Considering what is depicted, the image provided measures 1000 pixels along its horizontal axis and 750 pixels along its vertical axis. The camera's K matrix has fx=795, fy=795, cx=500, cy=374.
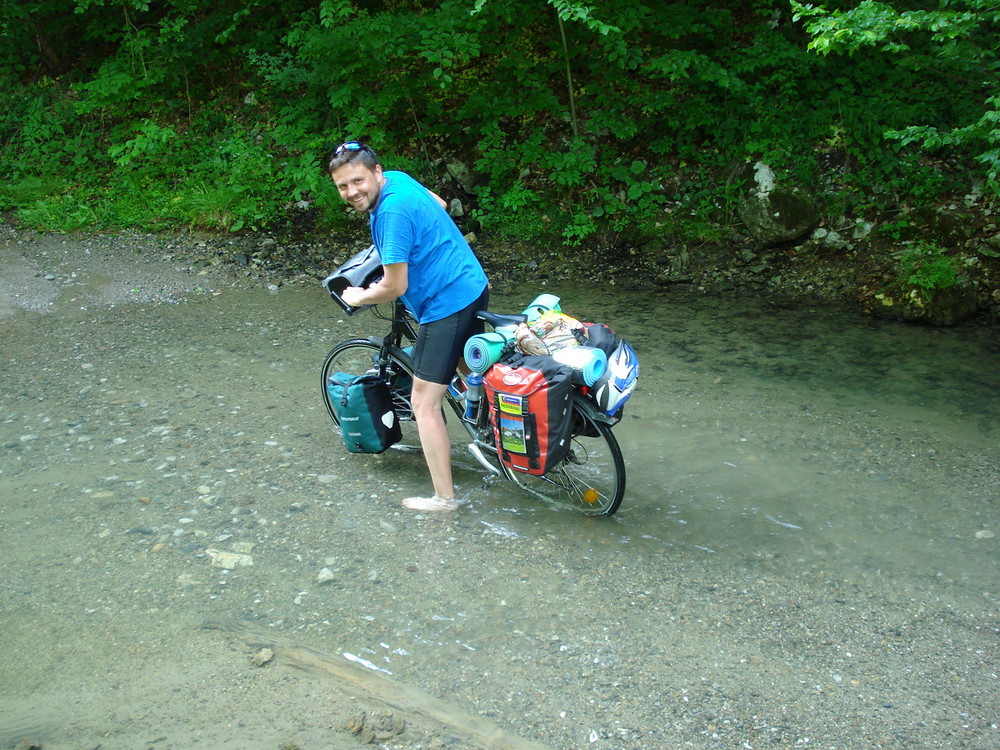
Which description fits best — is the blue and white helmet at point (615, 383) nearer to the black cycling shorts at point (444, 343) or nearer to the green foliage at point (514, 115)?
the black cycling shorts at point (444, 343)

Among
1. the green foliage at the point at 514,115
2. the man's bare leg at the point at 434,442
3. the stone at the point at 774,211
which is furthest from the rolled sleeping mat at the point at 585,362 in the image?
the stone at the point at 774,211

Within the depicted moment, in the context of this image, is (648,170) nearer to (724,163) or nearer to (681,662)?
(724,163)

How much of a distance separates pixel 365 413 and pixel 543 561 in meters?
1.42

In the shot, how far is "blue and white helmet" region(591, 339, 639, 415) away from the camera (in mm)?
3859

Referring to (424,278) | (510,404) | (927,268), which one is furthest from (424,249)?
(927,268)

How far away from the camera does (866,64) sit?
8.03 m

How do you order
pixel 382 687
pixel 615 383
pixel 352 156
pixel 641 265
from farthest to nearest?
pixel 641 265
pixel 615 383
pixel 352 156
pixel 382 687

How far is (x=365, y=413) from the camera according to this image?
4648 mm

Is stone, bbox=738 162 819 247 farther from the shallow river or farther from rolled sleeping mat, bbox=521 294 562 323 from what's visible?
rolled sleeping mat, bbox=521 294 562 323

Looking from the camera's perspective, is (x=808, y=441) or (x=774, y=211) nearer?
(x=808, y=441)

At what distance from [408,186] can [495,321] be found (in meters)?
0.82

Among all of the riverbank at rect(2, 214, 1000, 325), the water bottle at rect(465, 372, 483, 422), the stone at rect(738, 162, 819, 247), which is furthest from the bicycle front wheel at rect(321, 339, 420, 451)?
the stone at rect(738, 162, 819, 247)

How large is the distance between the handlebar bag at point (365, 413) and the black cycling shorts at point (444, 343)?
554 mm

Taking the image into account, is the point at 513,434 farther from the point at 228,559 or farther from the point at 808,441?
the point at 808,441
